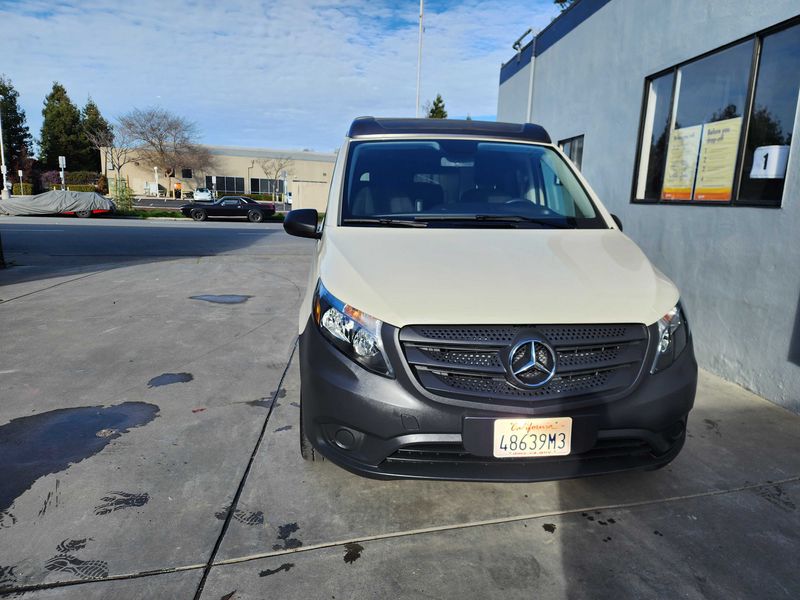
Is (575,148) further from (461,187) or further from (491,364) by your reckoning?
(491,364)

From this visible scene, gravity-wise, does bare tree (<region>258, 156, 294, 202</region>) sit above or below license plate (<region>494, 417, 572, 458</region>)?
above

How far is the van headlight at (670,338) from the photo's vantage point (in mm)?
2365

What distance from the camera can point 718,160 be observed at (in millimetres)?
4855

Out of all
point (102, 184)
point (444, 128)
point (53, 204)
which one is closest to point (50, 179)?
point (102, 184)

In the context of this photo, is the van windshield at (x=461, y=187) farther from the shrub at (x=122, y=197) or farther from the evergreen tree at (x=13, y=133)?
the evergreen tree at (x=13, y=133)

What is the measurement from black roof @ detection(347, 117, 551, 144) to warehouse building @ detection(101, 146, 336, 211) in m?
52.6

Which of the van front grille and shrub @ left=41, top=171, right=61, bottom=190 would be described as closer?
the van front grille

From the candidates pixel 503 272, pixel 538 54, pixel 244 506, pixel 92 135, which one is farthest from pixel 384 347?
pixel 92 135

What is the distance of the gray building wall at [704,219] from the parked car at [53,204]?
1042 inches

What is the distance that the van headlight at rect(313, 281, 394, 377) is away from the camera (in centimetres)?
222

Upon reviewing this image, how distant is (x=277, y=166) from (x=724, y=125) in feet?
217

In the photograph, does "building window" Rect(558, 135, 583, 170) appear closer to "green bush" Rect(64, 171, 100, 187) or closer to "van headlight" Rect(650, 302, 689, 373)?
"van headlight" Rect(650, 302, 689, 373)

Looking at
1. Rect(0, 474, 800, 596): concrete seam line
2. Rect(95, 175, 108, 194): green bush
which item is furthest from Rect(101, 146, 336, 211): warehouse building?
Rect(0, 474, 800, 596): concrete seam line

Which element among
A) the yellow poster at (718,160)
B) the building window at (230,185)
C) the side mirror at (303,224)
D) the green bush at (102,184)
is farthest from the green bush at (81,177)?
the yellow poster at (718,160)
